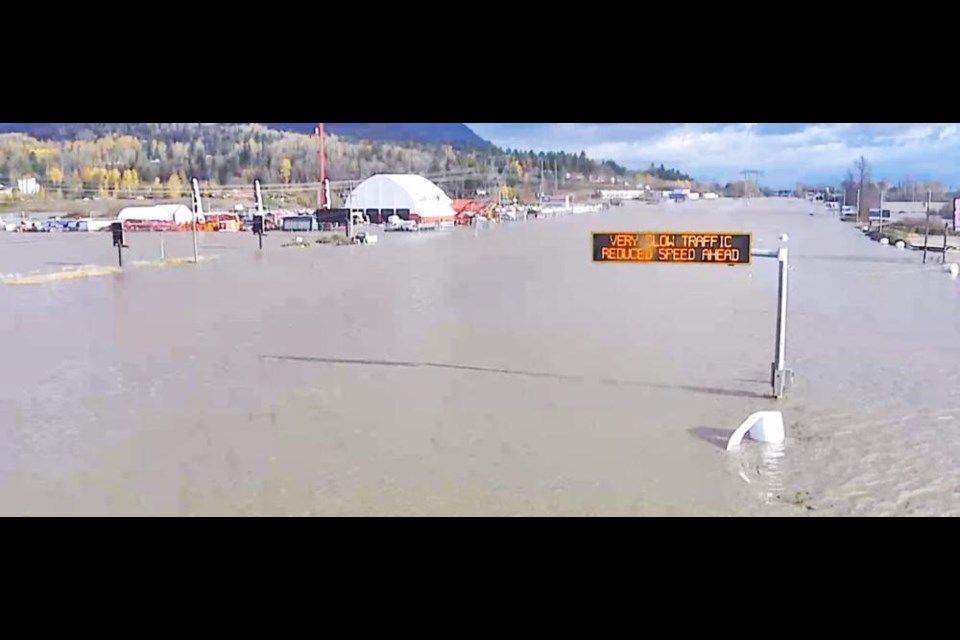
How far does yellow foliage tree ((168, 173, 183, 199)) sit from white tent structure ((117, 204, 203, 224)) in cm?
505

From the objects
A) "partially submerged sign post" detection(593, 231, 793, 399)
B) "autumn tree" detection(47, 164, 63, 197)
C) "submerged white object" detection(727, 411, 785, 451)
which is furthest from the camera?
"autumn tree" detection(47, 164, 63, 197)

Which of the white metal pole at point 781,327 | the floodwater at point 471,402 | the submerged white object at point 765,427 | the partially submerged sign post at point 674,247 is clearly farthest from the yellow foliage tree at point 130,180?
the submerged white object at point 765,427

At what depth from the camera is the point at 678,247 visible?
4.25 metres

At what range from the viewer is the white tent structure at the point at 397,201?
3175 cm

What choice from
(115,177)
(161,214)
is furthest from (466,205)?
(115,177)

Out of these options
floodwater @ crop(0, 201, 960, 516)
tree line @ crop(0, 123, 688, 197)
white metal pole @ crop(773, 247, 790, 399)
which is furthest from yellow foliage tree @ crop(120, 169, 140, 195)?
white metal pole @ crop(773, 247, 790, 399)

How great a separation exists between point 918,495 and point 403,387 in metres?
3.05

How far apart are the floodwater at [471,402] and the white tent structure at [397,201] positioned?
69.9 ft

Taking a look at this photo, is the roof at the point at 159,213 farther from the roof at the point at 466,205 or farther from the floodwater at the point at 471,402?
the floodwater at the point at 471,402

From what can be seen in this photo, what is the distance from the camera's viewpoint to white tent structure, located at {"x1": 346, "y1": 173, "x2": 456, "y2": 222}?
31750 millimetres

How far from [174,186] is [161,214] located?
7389mm

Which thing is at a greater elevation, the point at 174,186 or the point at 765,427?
the point at 174,186

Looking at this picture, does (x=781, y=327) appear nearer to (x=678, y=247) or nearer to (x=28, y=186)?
(x=678, y=247)

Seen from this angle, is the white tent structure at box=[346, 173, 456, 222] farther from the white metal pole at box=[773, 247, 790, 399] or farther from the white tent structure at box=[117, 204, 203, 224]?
the white metal pole at box=[773, 247, 790, 399]
